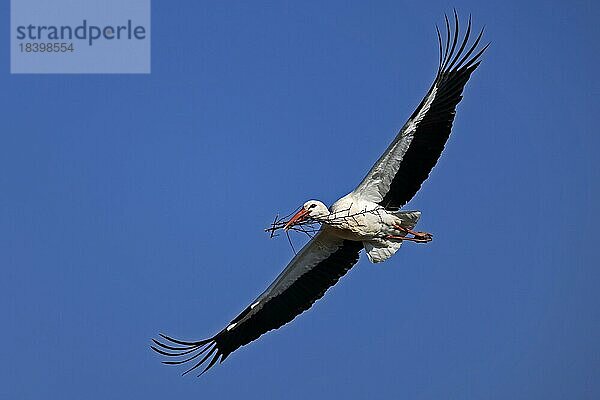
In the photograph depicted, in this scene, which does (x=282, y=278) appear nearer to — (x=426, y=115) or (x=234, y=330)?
(x=234, y=330)

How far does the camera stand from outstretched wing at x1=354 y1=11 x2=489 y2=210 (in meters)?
15.7

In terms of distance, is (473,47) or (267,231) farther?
(473,47)

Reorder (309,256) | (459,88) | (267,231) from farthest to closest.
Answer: (309,256), (459,88), (267,231)

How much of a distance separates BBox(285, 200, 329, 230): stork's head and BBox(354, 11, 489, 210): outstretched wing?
666mm

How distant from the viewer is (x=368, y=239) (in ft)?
52.4

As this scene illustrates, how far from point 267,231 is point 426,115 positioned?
2650 millimetres

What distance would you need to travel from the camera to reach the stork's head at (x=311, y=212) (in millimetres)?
15406

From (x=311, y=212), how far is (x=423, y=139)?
1.76m

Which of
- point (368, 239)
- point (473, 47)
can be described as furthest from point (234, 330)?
point (473, 47)

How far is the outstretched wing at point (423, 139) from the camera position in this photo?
15727 mm

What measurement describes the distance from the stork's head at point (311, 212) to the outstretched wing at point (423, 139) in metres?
0.67

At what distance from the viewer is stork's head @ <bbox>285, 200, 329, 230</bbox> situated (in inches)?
607

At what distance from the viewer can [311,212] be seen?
15445 mm

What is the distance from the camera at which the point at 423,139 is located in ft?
51.9
